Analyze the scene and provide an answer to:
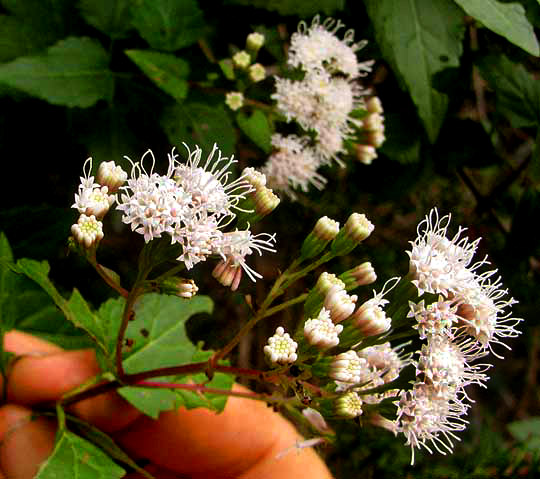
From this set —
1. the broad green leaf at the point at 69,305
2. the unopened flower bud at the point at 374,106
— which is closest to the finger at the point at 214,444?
the broad green leaf at the point at 69,305

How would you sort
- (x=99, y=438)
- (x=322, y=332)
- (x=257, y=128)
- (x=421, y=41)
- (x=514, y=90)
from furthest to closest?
(x=514, y=90)
(x=257, y=128)
(x=421, y=41)
(x=99, y=438)
(x=322, y=332)

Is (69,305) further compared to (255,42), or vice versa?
(255,42)

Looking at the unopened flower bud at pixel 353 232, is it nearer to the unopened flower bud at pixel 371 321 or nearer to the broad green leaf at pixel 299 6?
the unopened flower bud at pixel 371 321

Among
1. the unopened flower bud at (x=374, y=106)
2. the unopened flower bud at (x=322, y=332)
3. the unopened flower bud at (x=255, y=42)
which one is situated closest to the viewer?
the unopened flower bud at (x=322, y=332)

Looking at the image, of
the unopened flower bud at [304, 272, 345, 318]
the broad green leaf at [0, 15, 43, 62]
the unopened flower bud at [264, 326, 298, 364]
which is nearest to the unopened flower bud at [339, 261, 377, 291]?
the unopened flower bud at [304, 272, 345, 318]

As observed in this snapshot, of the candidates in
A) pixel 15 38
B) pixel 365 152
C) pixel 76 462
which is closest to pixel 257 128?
pixel 365 152

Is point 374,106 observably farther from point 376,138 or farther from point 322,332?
point 322,332

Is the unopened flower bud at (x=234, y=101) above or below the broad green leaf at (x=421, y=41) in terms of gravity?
below
